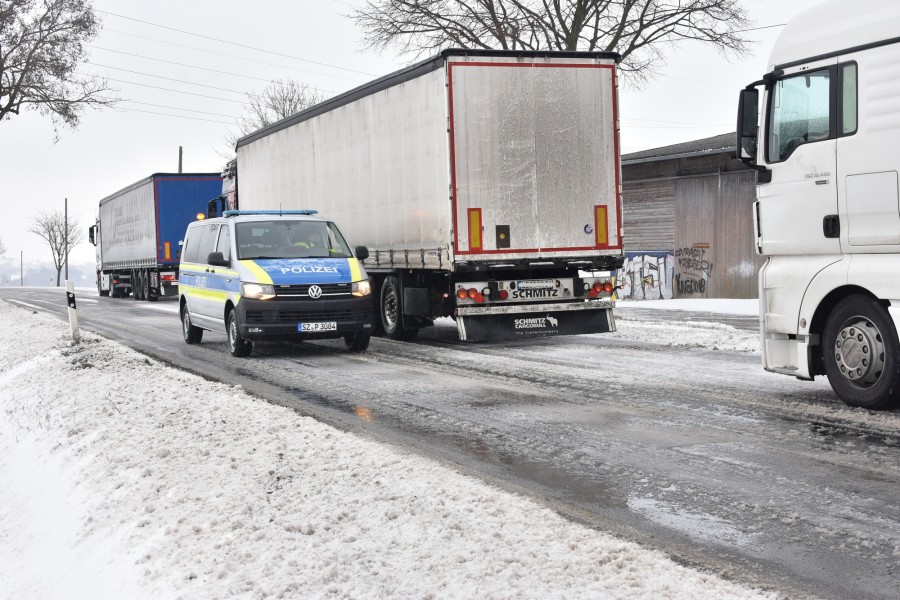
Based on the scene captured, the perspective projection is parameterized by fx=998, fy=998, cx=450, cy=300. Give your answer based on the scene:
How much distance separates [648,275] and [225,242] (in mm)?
17739

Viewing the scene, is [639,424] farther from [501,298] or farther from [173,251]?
[173,251]

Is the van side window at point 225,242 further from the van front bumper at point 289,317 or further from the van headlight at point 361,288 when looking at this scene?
the van headlight at point 361,288

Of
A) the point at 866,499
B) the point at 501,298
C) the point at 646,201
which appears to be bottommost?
the point at 866,499

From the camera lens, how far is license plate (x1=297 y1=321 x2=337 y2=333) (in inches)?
513

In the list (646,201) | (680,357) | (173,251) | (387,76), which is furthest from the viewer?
(173,251)

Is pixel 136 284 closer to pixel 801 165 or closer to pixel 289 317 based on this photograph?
pixel 289 317

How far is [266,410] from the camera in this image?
814cm

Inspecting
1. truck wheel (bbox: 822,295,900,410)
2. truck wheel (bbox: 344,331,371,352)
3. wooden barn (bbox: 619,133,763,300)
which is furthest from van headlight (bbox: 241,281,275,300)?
wooden barn (bbox: 619,133,763,300)

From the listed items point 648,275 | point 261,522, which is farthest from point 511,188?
point 648,275

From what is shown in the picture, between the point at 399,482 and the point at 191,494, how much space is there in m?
1.17

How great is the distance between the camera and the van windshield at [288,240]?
13750mm

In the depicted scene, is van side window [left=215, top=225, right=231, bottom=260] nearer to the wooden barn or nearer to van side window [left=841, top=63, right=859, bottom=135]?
van side window [left=841, top=63, right=859, bottom=135]

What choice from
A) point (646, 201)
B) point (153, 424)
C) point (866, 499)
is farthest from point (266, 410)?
point (646, 201)

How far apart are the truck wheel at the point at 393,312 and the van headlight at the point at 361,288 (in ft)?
5.40
